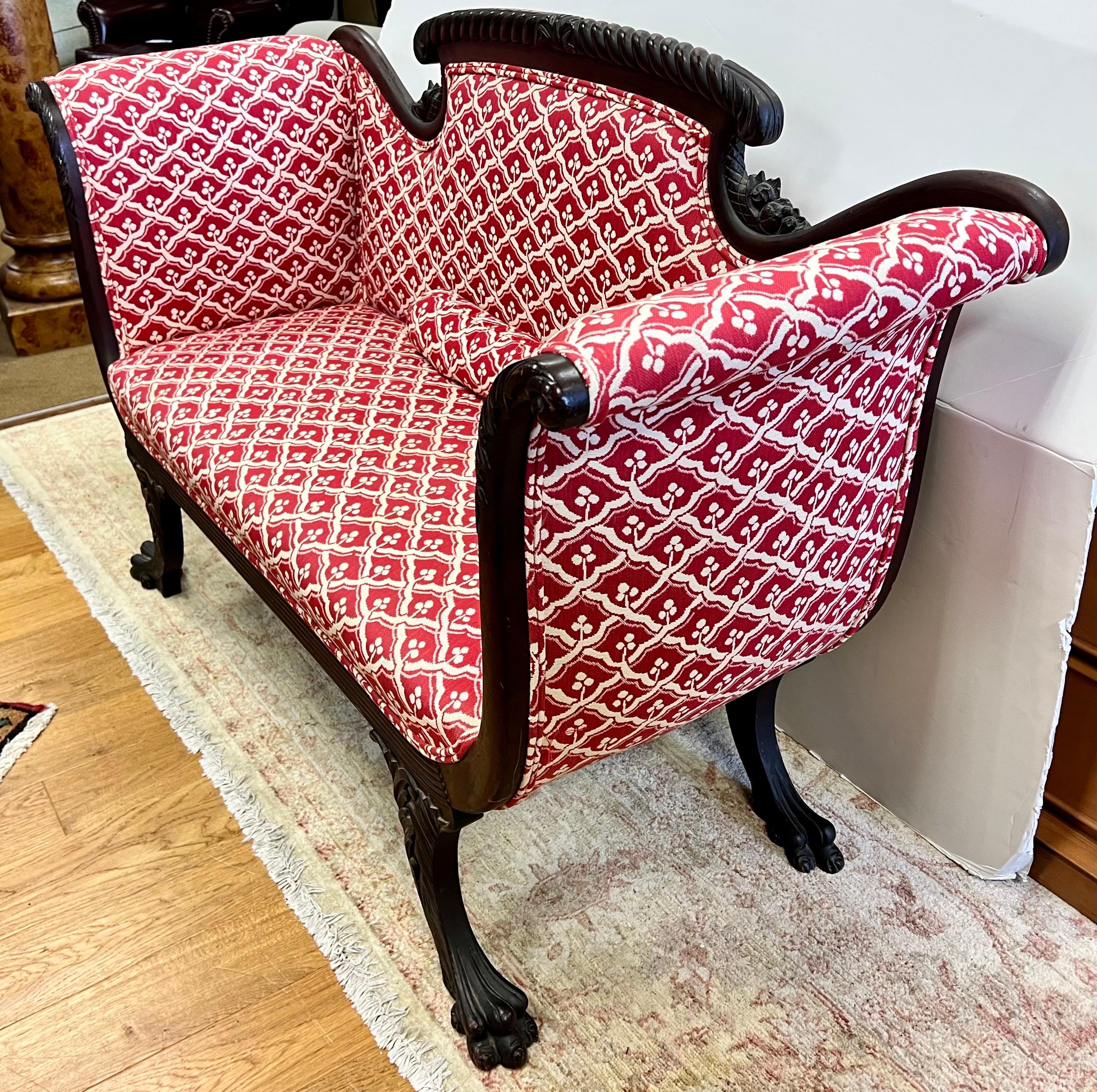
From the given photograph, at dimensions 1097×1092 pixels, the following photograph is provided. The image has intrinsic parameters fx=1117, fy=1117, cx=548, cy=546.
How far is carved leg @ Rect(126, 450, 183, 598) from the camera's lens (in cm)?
196

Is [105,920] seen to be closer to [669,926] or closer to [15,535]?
[669,926]

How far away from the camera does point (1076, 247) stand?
116 cm

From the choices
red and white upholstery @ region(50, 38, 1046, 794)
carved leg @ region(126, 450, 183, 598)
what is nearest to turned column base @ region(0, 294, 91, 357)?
carved leg @ region(126, 450, 183, 598)

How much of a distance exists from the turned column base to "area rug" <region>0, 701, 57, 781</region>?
5.33ft

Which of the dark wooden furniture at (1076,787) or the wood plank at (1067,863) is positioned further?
the wood plank at (1067,863)

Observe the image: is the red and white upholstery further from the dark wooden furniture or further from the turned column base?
the turned column base

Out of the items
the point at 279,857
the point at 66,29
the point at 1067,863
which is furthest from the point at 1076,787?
the point at 66,29

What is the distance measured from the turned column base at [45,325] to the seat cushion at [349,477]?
144cm

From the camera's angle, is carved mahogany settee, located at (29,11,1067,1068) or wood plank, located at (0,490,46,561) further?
wood plank, located at (0,490,46,561)

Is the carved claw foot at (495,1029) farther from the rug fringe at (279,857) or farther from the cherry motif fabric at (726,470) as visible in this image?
the cherry motif fabric at (726,470)

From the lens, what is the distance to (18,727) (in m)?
1.80

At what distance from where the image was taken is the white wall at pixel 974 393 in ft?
3.85

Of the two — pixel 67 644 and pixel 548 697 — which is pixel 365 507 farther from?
pixel 67 644

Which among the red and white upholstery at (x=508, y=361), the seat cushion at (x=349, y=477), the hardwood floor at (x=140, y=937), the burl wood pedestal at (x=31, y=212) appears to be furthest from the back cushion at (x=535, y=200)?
the burl wood pedestal at (x=31, y=212)
